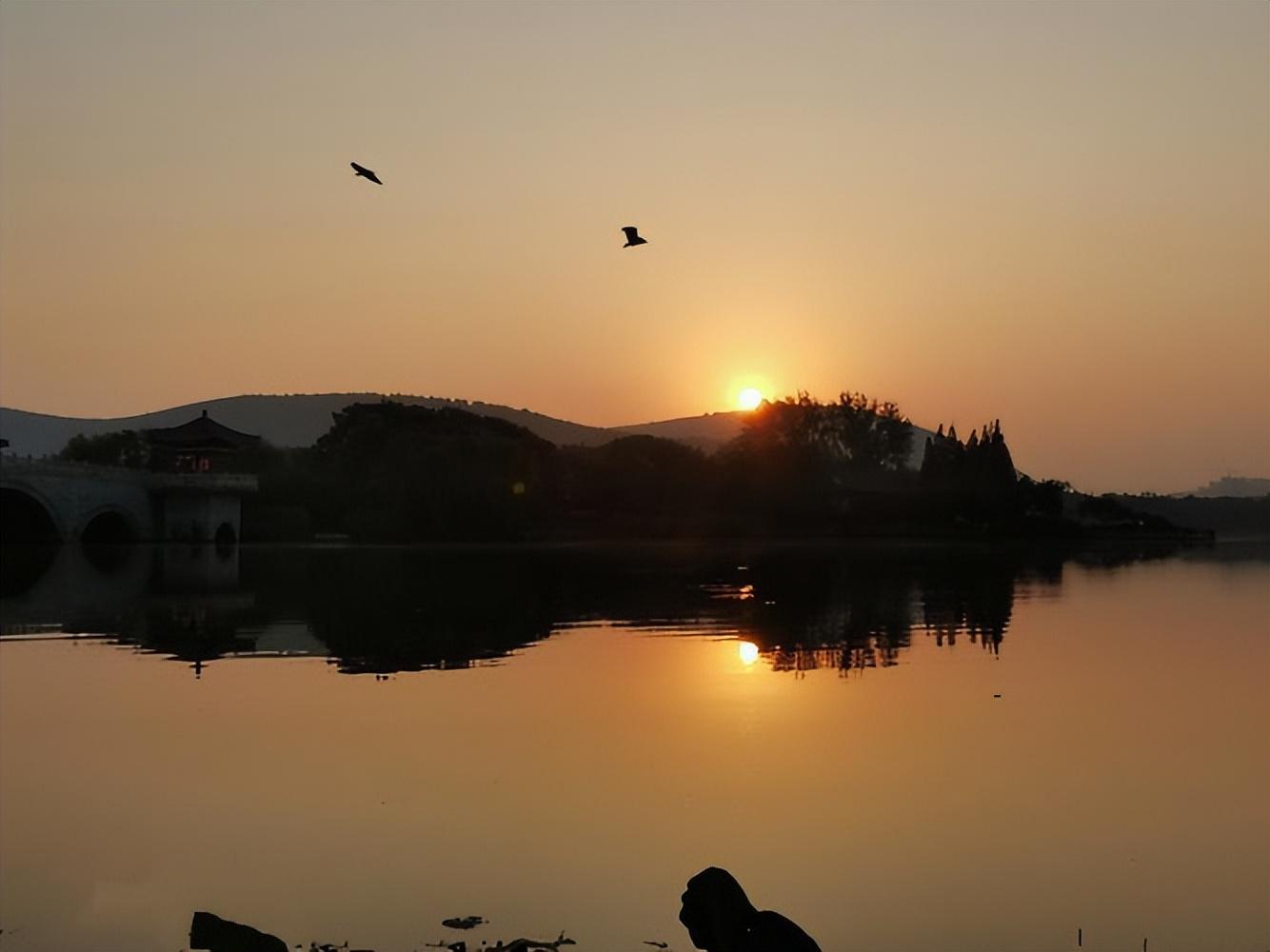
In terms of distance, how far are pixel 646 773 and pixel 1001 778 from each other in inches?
155

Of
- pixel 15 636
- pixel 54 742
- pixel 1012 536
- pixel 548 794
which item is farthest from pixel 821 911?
pixel 1012 536

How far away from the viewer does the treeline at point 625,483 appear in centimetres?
9381

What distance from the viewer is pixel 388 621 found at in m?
35.7

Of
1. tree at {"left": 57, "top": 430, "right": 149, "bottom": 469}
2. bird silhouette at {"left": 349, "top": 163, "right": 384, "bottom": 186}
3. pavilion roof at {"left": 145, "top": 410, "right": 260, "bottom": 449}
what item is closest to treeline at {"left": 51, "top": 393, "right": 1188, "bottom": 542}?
tree at {"left": 57, "top": 430, "right": 149, "bottom": 469}

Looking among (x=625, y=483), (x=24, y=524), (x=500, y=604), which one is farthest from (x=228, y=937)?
(x=625, y=483)

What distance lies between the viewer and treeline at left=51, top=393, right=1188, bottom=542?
93812 millimetres

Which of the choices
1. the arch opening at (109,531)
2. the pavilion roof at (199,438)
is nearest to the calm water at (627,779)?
the arch opening at (109,531)

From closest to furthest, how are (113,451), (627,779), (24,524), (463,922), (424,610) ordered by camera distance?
1. (463,922)
2. (627,779)
3. (424,610)
4. (24,524)
5. (113,451)

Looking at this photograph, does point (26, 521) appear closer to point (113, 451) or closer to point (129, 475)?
point (129, 475)

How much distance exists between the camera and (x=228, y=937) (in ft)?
29.7

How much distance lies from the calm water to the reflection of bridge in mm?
39209

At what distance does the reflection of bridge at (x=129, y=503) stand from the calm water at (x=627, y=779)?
39.2 meters

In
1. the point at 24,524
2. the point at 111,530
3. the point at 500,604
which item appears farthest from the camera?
the point at 111,530

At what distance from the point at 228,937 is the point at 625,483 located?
10437 cm
